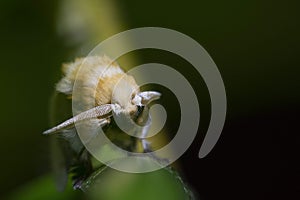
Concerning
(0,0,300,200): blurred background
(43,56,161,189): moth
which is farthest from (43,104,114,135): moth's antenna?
(0,0,300,200): blurred background

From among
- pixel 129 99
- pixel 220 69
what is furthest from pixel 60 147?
pixel 220 69

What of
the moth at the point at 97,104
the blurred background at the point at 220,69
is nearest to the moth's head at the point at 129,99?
the moth at the point at 97,104

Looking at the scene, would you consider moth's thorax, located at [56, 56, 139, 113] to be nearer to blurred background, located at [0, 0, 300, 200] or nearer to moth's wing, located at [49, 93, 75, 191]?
moth's wing, located at [49, 93, 75, 191]

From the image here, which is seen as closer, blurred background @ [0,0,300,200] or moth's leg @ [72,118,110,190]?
moth's leg @ [72,118,110,190]

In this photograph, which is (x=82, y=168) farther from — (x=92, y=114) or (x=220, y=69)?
(x=220, y=69)

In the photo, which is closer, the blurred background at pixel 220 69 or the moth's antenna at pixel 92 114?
the moth's antenna at pixel 92 114

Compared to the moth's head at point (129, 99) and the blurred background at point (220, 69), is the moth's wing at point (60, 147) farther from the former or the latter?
the blurred background at point (220, 69)
